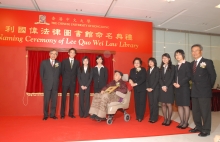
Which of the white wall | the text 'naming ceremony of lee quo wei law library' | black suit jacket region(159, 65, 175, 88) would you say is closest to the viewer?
the text 'naming ceremony of lee quo wei law library'

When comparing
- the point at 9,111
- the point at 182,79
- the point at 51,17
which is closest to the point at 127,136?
the point at 182,79

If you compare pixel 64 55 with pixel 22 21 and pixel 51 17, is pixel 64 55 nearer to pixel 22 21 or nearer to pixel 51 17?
pixel 51 17

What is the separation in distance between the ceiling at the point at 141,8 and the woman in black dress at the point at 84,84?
1290 mm

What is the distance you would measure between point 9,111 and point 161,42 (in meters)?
4.95

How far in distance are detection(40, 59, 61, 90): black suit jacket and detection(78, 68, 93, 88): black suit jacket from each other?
530mm

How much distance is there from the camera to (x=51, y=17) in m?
4.20

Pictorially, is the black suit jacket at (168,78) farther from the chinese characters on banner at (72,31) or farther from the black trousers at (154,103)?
the chinese characters on banner at (72,31)

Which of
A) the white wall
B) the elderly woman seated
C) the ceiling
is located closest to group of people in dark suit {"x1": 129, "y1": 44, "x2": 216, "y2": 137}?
the elderly woman seated

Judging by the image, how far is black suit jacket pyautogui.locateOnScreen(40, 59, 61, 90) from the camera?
146 inches

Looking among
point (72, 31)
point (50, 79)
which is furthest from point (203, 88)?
point (72, 31)

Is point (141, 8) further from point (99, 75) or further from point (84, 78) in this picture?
point (84, 78)

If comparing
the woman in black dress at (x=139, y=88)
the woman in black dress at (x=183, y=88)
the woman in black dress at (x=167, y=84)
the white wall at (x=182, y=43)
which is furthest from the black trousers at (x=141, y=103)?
the white wall at (x=182, y=43)

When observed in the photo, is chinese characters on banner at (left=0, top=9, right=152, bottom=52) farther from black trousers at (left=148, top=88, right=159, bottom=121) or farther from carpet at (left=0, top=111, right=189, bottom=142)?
carpet at (left=0, top=111, right=189, bottom=142)

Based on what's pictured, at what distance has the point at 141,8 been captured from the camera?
4.02 meters
